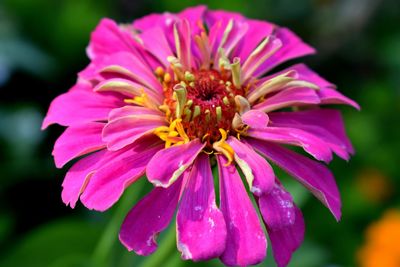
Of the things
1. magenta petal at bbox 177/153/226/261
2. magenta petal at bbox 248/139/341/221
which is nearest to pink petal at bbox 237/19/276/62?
magenta petal at bbox 248/139/341/221

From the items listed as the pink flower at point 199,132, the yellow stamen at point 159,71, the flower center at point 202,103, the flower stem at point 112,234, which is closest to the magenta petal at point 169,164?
the pink flower at point 199,132

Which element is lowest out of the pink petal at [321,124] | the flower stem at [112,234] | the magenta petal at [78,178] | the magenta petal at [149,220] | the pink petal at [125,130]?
the flower stem at [112,234]

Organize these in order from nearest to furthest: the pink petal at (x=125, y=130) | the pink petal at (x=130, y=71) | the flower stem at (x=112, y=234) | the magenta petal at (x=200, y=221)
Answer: the magenta petal at (x=200, y=221) → the pink petal at (x=125, y=130) → the pink petal at (x=130, y=71) → the flower stem at (x=112, y=234)

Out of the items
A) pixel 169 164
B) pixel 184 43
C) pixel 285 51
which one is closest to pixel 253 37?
pixel 285 51

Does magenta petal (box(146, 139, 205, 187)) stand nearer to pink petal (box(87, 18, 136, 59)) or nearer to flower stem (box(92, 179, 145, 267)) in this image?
pink petal (box(87, 18, 136, 59))

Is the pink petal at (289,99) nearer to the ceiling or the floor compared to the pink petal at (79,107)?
nearer to the floor

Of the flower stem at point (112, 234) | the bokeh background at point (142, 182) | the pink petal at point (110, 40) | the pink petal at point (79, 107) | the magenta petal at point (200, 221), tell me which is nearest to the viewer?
the magenta petal at point (200, 221)

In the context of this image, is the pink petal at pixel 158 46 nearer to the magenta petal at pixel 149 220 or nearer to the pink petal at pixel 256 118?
the pink petal at pixel 256 118
